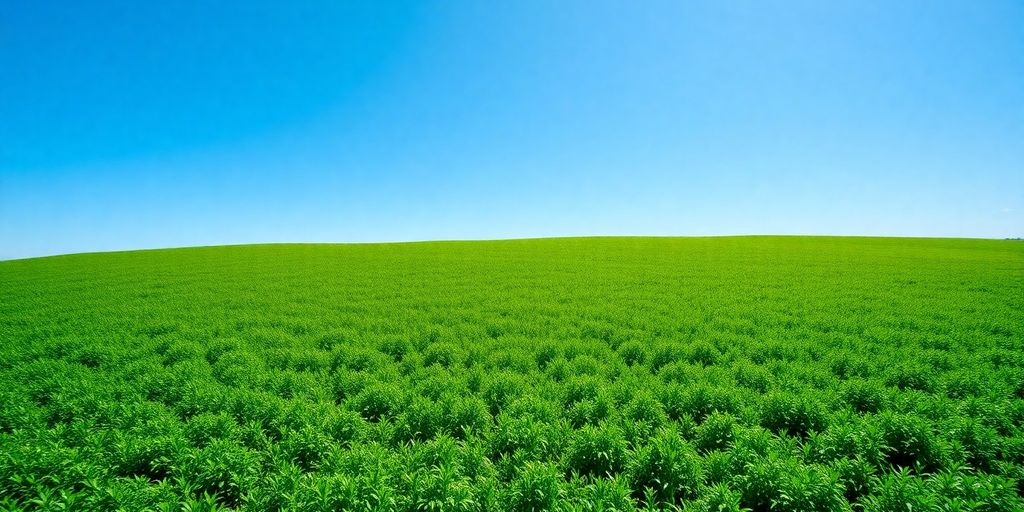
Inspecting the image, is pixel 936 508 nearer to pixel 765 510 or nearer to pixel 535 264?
pixel 765 510

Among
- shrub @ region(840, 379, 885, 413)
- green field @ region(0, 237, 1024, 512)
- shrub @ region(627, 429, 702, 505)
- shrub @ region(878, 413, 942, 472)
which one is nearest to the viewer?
green field @ region(0, 237, 1024, 512)

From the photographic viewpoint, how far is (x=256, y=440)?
6461 millimetres

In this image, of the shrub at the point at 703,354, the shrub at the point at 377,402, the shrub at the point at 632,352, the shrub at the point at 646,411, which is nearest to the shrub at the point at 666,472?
the shrub at the point at 646,411

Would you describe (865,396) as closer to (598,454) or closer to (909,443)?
(909,443)

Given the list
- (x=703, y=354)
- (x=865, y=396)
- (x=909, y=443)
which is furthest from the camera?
(x=703, y=354)

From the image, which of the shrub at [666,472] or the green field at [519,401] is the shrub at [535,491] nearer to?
the green field at [519,401]

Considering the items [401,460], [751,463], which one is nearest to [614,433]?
[751,463]

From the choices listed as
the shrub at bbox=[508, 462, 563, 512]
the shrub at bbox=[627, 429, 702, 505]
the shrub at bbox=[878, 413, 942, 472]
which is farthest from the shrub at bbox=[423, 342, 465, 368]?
the shrub at bbox=[878, 413, 942, 472]

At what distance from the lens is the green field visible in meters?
5.07

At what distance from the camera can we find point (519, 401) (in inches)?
304

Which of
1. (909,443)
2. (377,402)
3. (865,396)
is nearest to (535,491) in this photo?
(377,402)

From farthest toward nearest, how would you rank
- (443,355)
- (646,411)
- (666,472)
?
(443,355) < (646,411) < (666,472)

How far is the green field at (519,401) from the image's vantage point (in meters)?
5.07

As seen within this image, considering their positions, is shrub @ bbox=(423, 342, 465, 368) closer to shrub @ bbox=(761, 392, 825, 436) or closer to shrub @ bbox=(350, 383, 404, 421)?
shrub @ bbox=(350, 383, 404, 421)
